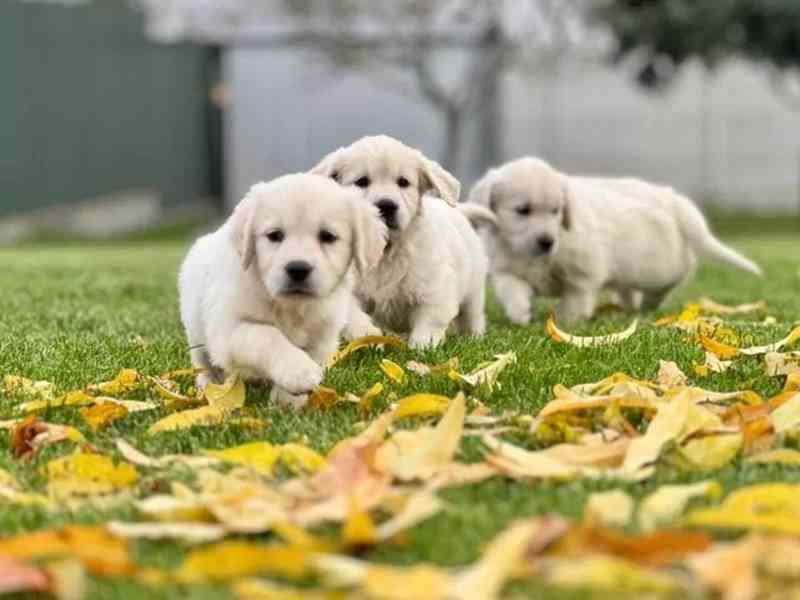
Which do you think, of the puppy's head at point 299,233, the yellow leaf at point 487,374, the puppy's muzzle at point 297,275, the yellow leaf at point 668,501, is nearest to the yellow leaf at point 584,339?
the yellow leaf at point 487,374

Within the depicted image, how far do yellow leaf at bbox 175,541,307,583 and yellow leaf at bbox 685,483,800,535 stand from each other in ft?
2.20

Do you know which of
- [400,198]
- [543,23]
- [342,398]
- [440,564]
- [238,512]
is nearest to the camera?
[440,564]

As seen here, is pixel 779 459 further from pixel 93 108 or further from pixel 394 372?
pixel 93 108

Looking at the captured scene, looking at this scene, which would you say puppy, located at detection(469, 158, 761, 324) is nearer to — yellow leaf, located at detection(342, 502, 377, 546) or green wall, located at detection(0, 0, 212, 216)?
yellow leaf, located at detection(342, 502, 377, 546)

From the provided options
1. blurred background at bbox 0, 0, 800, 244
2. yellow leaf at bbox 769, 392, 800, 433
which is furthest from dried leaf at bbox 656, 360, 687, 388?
blurred background at bbox 0, 0, 800, 244

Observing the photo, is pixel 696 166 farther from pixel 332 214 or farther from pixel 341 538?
pixel 341 538

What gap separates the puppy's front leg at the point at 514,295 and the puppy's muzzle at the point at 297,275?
2503 mm

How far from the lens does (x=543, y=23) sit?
72.6 feet

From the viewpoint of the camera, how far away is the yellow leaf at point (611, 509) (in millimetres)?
2570

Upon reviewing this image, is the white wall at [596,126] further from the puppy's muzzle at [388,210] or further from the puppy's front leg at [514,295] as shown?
the puppy's muzzle at [388,210]

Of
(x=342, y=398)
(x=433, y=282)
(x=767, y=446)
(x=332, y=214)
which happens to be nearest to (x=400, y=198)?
(x=433, y=282)

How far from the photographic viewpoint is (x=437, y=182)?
538 cm

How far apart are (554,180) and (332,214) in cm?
287

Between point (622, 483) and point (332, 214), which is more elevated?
point (332, 214)
